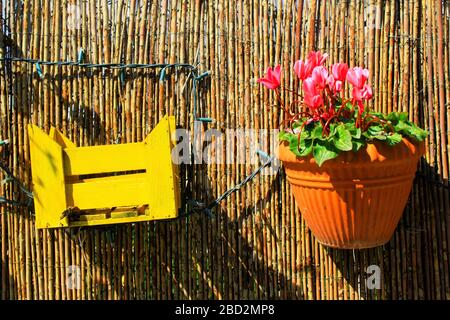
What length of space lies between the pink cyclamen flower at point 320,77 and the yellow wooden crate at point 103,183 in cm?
69

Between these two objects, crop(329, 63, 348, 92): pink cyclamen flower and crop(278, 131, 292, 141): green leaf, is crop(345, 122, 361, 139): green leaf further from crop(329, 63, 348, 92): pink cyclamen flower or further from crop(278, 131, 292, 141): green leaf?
crop(278, 131, 292, 141): green leaf

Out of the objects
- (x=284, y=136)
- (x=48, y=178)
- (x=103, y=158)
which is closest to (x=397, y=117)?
(x=284, y=136)

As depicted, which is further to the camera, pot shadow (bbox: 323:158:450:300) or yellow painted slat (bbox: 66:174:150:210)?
pot shadow (bbox: 323:158:450:300)

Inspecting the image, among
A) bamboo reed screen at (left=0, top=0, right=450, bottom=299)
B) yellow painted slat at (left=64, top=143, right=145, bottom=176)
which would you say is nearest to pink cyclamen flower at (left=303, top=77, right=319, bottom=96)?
bamboo reed screen at (left=0, top=0, right=450, bottom=299)

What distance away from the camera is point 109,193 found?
2.35 metres

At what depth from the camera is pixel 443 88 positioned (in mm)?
2662

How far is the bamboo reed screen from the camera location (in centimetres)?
269

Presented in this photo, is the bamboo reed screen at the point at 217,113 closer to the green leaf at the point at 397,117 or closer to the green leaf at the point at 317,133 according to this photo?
the green leaf at the point at 397,117

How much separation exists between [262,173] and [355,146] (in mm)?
667

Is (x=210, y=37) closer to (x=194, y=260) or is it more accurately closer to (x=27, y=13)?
(x=27, y=13)

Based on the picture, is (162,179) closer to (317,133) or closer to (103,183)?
(103,183)

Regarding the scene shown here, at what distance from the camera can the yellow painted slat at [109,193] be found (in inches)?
92.5

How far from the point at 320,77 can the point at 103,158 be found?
1033mm

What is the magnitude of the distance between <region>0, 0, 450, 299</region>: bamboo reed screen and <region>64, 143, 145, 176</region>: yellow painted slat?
36cm
